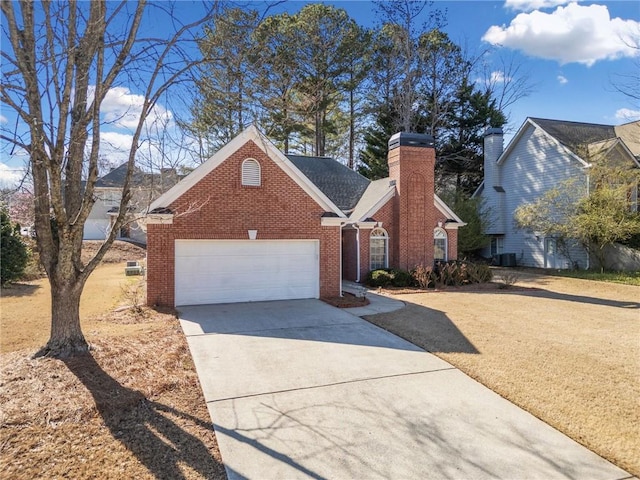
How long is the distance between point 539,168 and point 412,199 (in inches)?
442

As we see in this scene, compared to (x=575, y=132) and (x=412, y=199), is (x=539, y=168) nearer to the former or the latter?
(x=575, y=132)

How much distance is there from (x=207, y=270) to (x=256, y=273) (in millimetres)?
1411

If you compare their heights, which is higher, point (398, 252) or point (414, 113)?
point (414, 113)

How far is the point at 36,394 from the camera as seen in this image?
4.74 meters

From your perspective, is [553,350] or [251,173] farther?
[251,173]

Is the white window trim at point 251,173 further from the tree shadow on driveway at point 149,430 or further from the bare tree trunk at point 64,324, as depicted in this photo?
the tree shadow on driveway at point 149,430

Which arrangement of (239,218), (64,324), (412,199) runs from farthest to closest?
(412,199) < (239,218) < (64,324)

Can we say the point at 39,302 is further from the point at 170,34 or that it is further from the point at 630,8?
the point at 630,8

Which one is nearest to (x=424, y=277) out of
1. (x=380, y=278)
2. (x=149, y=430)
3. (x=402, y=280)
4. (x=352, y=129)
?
(x=402, y=280)

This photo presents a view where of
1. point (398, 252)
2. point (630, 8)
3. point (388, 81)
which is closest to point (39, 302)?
point (398, 252)

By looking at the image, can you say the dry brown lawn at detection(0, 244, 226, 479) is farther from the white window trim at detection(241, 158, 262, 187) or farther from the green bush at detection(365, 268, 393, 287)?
the green bush at detection(365, 268, 393, 287)

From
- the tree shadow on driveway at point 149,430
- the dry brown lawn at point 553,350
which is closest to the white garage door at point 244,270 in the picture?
the dry brown lawn at point 553,350

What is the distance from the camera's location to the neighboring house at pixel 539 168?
21.0 meters

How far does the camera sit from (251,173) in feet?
38.3
